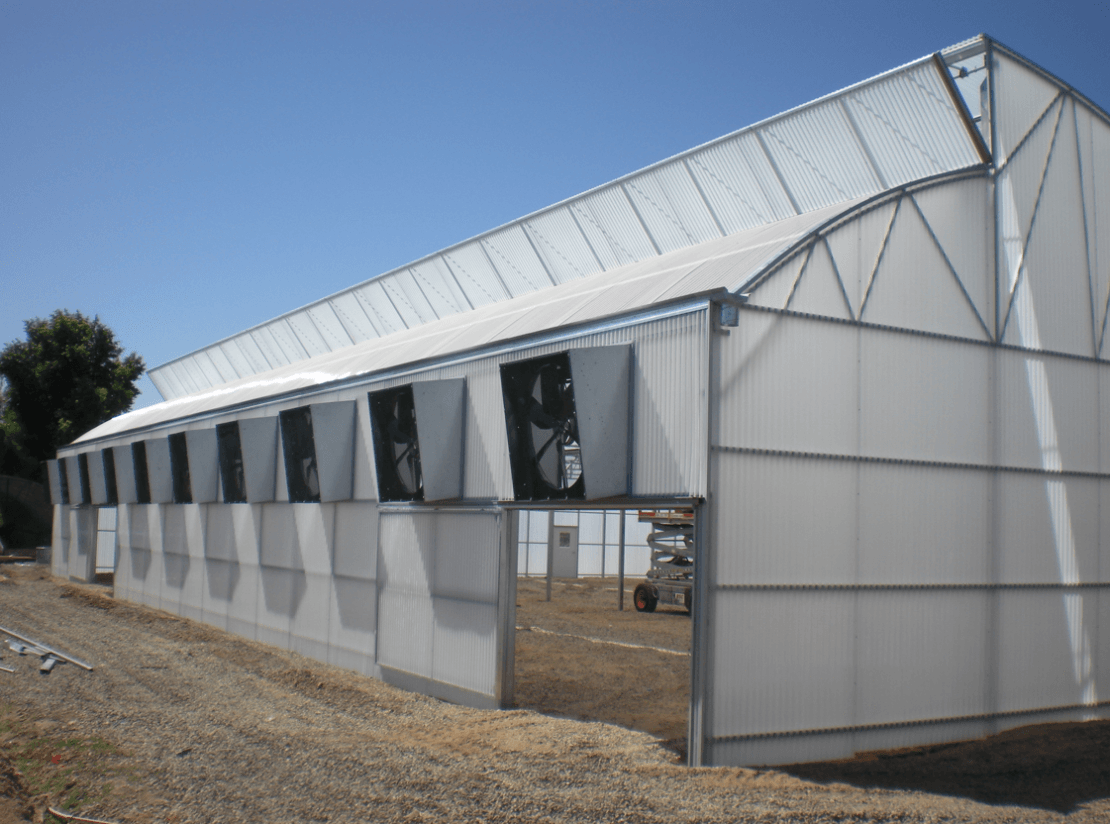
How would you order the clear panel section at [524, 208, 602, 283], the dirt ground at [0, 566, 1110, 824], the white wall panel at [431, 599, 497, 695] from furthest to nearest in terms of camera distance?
the clear panel section at [524, 208, 602, 283]
the white wall panel at [431, 599, 497, 695]
the dirt ground at [0, 566, 1110, 824]

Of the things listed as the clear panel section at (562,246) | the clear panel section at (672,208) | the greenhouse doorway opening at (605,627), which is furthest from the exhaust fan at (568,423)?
the clear panel section at (562,246)

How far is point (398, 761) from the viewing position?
11969 mm

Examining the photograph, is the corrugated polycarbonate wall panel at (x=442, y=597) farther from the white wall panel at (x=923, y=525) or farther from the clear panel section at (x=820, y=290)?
the clear panel section at (x=820, y=290)

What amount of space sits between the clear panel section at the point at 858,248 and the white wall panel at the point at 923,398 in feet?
2.24

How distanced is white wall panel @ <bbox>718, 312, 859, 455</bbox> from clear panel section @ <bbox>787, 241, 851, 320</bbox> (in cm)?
19

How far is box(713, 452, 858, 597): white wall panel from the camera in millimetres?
12414

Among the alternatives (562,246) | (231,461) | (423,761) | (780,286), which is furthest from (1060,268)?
(231,461)

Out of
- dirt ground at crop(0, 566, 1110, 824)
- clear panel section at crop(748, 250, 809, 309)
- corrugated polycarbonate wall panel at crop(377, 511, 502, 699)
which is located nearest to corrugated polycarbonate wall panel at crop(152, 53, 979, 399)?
clear panel section at crop(748, 250, 809, 309)

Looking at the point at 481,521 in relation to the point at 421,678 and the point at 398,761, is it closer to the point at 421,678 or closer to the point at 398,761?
the point at 421,678

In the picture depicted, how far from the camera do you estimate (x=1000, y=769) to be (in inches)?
494

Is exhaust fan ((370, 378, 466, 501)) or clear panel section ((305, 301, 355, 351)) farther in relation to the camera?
clear panel section ((305, 301, 355, 351))

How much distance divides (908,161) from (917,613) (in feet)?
24.4

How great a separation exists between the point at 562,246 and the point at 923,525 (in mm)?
12499

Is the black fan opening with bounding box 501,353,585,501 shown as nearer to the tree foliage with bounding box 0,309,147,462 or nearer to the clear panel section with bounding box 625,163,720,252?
the clear panel section with bounding box 625,163,720,252
